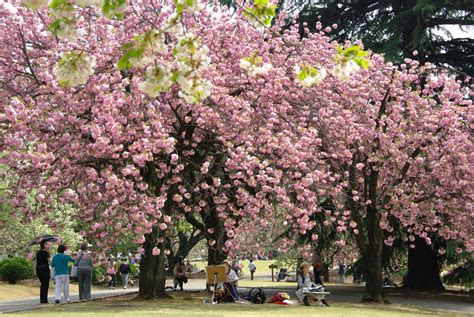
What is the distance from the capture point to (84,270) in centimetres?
1923

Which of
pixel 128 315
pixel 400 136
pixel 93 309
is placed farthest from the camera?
pixel 400 136

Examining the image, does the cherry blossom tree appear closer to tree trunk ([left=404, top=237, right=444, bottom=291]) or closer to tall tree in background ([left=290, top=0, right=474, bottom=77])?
tall tree in background ([left=290, top=0, right=474, bottom=77])

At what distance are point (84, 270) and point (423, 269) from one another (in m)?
14.5

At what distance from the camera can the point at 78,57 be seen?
4785 mm

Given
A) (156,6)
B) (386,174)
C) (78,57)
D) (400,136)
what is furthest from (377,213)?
(78,57)

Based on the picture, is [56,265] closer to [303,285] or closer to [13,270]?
[303,285]

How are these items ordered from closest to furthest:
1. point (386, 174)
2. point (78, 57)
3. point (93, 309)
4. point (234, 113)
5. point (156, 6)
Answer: point (78, 57)
point (93, 309)
point (234, 113)
point (156, 6)
point (386, 174)

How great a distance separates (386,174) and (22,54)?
35.6ft

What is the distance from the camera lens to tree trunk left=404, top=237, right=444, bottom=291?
27.0 m

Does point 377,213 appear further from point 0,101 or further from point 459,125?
Result: point 0,101

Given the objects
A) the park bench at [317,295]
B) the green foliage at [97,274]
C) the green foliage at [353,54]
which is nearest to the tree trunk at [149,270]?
the park bench at [317,295]

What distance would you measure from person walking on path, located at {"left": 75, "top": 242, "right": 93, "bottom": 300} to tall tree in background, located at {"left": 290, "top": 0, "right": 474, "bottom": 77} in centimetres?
1205

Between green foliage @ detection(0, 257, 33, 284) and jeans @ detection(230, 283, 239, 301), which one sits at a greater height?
green foliage @ detection(0, 257, 33, 284)

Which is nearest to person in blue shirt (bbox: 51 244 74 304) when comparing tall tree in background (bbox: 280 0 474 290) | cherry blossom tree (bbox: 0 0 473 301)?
cherry blossom tree (bbox: 0 0 473 301)
